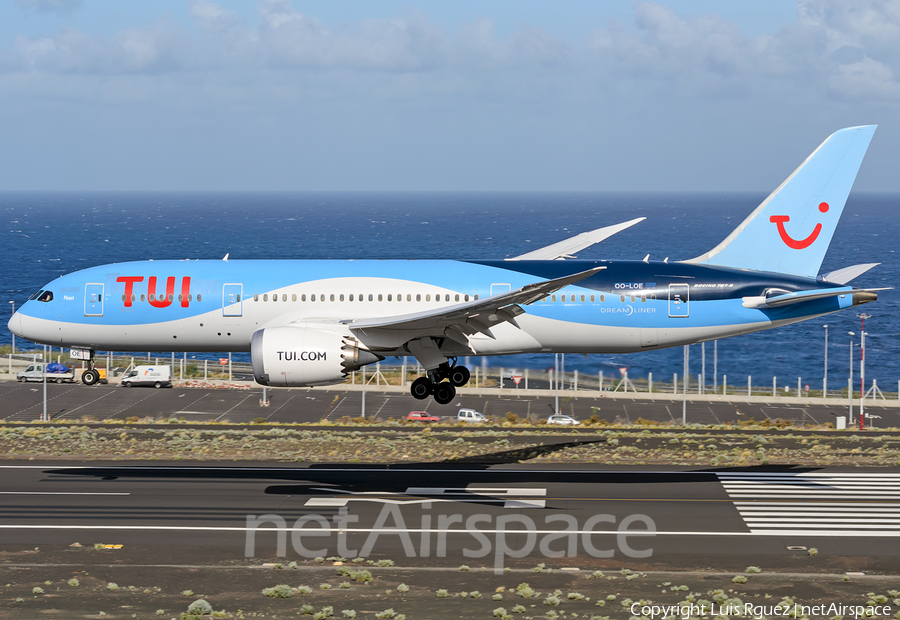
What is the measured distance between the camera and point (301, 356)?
37000 millimetres

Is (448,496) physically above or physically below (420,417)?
below

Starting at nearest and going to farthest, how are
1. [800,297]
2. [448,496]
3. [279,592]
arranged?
1. [279,592]
2. [800,297]
3. [448,496]

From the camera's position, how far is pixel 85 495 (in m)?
43.3

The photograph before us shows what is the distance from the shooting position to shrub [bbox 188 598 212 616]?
1101 inches

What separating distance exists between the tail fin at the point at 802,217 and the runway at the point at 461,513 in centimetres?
1052

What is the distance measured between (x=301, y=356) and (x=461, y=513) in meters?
9.38

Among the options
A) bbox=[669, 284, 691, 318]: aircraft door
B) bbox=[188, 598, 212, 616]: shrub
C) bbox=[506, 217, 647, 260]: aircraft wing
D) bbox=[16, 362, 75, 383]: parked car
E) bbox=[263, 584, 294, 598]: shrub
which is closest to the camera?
bbox=[188, 598, 212, 616]: shrub

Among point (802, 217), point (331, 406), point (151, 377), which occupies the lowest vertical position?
point (331, 406)

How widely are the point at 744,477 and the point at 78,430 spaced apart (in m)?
39.3

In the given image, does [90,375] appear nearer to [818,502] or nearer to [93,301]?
[93,301]

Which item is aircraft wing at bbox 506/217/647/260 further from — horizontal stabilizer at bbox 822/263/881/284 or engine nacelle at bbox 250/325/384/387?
engine nacelle at bbox 250/325/384/387

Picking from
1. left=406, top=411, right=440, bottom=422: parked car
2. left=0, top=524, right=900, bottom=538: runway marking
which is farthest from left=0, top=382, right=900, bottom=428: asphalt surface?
left=0, top=524, right=900, bottom=538: runway marking

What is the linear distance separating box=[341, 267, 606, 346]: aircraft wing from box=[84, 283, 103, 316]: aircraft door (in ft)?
35.5

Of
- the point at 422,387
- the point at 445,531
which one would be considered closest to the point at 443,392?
the point at 422,387
